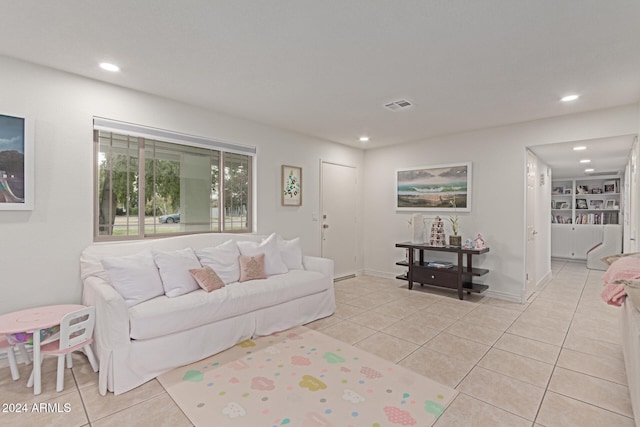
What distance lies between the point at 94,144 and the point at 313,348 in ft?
8.98

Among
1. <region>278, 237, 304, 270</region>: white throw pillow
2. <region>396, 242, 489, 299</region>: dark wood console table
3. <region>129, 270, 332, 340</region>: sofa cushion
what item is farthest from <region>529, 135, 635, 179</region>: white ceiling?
<region>129, 270, 332, 340</region>: sofa cushion

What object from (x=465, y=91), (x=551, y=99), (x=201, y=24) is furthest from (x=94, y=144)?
(x=551, y=99)

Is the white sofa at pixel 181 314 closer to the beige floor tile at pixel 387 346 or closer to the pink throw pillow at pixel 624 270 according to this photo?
the beige floor tile at pixel 387 346

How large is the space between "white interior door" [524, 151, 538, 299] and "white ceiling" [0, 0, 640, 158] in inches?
42.7

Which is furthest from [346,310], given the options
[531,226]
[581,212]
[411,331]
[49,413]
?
[581,212]

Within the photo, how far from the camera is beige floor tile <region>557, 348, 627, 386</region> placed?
2297 mm

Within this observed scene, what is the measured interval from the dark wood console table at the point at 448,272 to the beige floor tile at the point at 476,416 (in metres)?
2.41

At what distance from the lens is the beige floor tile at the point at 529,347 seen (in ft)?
8.62

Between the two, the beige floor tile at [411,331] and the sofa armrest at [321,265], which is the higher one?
the sofa armrest at [321,265]

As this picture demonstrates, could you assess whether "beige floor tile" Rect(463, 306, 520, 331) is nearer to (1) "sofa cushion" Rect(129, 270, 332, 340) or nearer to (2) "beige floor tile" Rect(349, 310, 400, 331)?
(2) "beige floor tile" Rect(349, 310, 400, 331)

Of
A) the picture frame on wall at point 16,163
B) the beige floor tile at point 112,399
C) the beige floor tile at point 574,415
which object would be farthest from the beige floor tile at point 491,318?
the picture frame on wall at point 16,163

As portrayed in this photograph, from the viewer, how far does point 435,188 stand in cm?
493

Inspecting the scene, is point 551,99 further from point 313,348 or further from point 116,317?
point 116,317

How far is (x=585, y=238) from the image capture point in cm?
689
